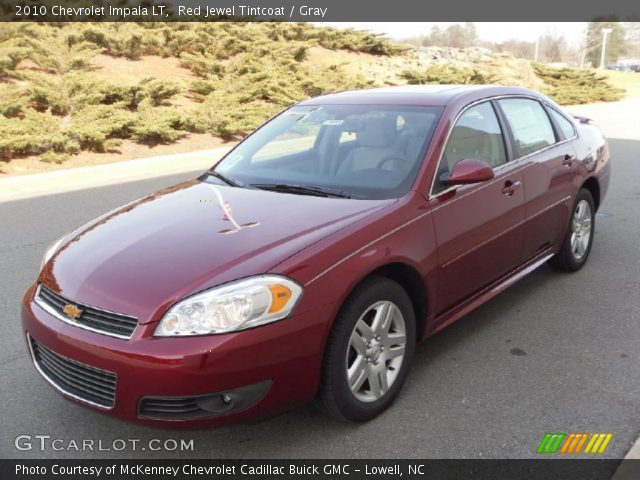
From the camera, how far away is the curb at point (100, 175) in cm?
999

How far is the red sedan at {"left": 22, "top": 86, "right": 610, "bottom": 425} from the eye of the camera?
2.53 meters

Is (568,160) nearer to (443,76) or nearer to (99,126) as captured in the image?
(99,126)

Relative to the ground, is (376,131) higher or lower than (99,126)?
higher

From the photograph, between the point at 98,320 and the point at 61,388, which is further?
the point at 61,388

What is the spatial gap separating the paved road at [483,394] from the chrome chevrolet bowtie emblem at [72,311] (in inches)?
26.5

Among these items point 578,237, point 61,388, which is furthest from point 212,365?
point 578,237

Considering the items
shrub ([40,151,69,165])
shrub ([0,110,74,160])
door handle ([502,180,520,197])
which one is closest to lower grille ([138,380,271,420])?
door handle ([502,180,520,197])

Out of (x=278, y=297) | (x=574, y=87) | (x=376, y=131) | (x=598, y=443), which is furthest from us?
(x=574, y=87)

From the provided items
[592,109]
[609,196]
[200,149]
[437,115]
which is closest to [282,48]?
[200,149]

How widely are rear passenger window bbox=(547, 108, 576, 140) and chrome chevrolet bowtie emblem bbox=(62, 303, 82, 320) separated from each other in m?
3.89

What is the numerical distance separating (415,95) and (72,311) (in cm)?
253

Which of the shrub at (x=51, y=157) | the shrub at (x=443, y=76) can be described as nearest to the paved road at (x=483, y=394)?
the shrub at (x=51, y=157)

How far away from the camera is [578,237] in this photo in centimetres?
514

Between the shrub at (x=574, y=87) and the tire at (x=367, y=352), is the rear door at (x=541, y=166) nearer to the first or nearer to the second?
the tire at (x=367, y=352)
